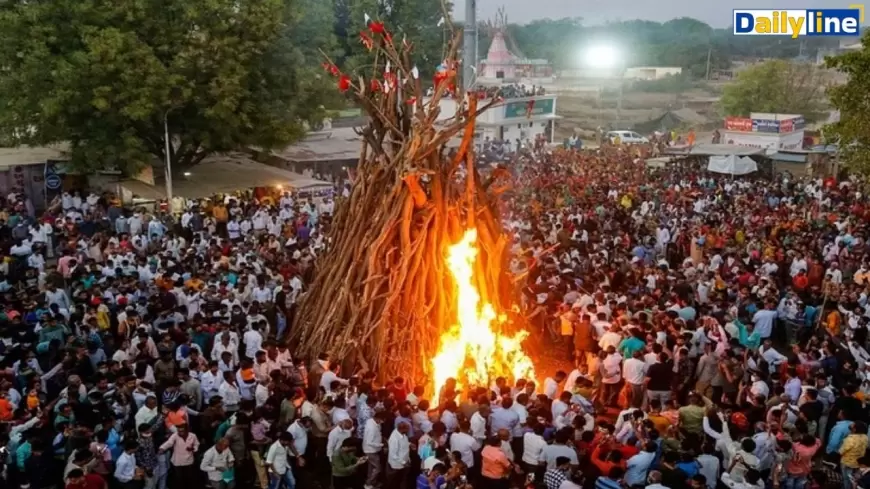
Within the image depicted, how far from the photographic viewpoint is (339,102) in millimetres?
28281

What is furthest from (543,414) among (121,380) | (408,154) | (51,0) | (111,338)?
(51,0)

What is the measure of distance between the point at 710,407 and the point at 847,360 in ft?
10.8

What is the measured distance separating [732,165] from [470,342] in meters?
18.9

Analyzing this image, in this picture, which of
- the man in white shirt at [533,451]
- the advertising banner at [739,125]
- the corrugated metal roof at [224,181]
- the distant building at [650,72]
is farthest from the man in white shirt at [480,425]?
the distant building at [650,72]

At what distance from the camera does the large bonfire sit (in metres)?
11.9

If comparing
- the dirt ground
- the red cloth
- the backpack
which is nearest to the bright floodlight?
the dirt ground

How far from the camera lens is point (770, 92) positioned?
4766 cm

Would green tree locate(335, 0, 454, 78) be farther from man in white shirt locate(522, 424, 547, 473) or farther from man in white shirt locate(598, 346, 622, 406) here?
man in white shirt locate(522, 424, 547, 473)

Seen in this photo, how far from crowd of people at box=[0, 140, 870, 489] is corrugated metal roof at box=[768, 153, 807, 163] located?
12852 mm

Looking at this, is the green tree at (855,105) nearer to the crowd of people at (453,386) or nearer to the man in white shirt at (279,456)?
the crowd of people at (453,386)

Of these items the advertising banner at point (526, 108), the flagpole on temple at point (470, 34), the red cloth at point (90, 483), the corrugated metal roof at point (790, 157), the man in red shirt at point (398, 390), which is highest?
the flagpole on temple at point (470, 34)

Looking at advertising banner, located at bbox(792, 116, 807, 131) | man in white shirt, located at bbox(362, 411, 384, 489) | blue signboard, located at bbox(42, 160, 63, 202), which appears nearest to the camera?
man in white shirt, located at bbox(362, 411, 384, 489)

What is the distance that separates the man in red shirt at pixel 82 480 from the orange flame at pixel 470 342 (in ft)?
17.0

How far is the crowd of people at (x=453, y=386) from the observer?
29.4 ft
